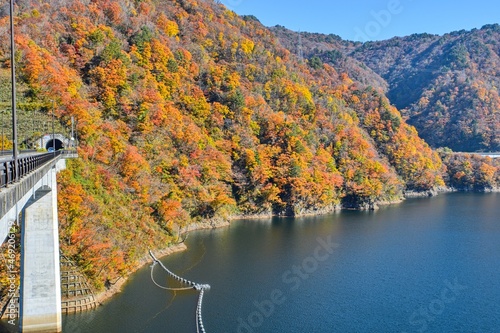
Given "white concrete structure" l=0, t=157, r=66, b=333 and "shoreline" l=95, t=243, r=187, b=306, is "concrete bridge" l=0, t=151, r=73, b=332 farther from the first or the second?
"shoreline" l=95, t=243, r=187, b=306

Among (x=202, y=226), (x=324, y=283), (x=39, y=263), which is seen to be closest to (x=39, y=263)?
(x=39, y=263)

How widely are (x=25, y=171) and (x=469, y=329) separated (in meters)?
22.8

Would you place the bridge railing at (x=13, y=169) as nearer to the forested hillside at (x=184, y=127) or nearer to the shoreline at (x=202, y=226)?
the forested hillside at (x=184, y=127)

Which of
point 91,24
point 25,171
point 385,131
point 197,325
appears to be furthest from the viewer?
point 385,131

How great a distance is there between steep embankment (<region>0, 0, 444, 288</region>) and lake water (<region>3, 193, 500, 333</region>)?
11.7 ft

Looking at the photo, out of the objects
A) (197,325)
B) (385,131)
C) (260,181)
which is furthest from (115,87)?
(385,131)

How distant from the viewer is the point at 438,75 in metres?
139

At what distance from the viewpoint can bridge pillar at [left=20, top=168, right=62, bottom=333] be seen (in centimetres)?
2159

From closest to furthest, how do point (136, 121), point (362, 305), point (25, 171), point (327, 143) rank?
point (25, 171) < point (362, 305) < point (136, 121) < point (327, 143)

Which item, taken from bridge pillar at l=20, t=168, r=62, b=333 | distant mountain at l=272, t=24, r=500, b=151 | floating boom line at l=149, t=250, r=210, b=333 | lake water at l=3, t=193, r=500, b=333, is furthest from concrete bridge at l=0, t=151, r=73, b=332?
distant mountain at l=272, t=24, r=500, b=151

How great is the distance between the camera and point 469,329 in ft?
78.9

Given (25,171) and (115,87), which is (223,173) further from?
(25,171)

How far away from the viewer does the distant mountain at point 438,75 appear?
112688mm

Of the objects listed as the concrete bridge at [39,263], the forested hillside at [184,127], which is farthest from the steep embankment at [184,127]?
the concrete bridge at [39,263]
